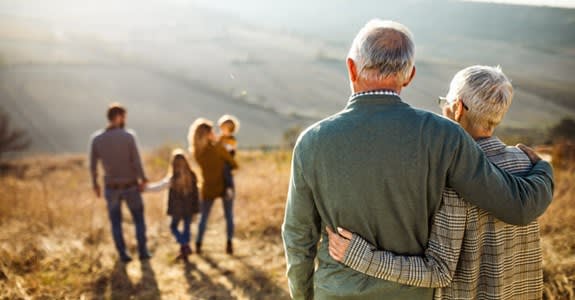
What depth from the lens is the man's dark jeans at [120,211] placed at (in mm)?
4764

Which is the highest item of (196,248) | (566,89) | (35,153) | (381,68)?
(381,68)

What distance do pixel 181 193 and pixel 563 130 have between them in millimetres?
6993

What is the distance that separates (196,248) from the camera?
5.04m

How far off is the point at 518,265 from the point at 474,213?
0.38 m

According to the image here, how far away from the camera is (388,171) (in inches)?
58.1

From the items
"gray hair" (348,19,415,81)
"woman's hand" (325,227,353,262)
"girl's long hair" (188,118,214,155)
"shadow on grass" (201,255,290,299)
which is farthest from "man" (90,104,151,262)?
"gray hair" (348,19,415,81)

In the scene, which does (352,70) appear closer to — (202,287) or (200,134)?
(202,287)

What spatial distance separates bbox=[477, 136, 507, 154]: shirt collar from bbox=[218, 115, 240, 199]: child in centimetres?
343

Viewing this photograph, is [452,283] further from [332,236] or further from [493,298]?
[332,236]

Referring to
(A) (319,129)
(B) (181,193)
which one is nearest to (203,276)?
(B) (181,193)

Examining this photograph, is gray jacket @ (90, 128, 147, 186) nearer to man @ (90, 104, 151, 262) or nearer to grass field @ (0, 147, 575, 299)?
man @ (90, 104, 151, 262)

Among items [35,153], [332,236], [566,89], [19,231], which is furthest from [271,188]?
[35,153]

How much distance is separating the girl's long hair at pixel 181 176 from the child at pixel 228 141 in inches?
15.1

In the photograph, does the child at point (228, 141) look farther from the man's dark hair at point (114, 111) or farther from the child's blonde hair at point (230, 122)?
the man's dark hair at point (114, 111)
